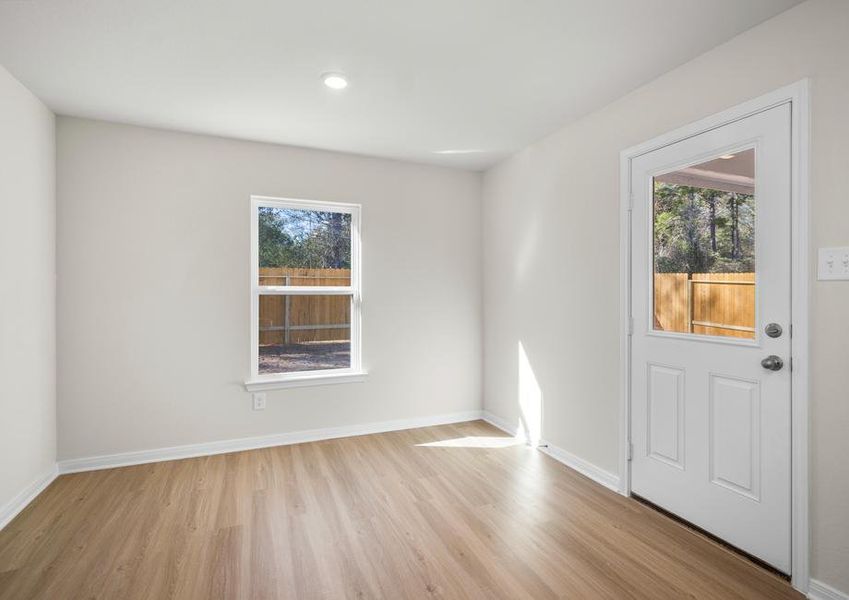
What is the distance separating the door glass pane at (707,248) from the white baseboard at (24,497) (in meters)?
3.72

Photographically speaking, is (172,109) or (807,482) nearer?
(807,482)

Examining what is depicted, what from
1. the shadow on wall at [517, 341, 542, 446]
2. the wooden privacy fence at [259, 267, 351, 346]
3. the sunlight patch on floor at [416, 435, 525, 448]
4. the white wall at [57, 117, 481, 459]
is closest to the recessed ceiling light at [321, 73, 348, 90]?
the white wall at [57, 117, 481, 459]

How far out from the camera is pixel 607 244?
2861 mm

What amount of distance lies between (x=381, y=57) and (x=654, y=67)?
1.46 metres

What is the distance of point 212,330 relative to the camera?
3416 mm

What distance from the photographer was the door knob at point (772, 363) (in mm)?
1927

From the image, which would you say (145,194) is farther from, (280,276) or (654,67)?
(654,67)

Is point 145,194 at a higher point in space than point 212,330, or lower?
higher

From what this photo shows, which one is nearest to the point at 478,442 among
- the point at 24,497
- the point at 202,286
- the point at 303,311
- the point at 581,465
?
the point at 581,465

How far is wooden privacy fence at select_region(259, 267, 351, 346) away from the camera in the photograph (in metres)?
3.66

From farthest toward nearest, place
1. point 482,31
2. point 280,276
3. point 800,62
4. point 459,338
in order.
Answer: point 459,338 < point 280,276 < point 482,31 < point 800,62

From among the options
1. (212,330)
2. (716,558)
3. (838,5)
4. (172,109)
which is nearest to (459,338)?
(212,330)

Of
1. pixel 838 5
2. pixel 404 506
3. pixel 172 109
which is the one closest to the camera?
pixel 838 5

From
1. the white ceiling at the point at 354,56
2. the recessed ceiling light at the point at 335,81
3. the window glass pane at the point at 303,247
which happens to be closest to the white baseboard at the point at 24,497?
the window glass pane at the point at 303,247
